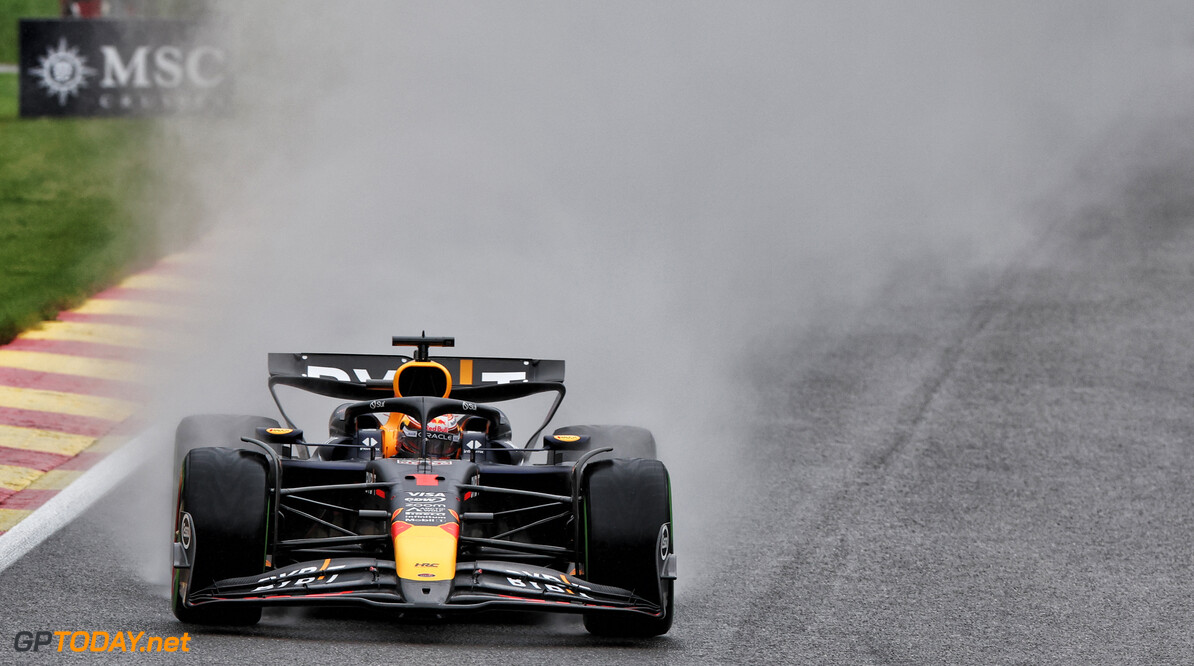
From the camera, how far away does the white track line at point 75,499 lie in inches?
308

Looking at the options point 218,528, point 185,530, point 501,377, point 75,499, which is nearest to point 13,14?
point 75,499

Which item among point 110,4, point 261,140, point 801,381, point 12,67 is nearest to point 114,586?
point 801,381

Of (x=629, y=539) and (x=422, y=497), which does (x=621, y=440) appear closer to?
(x=629, y=539)

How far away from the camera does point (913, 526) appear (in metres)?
9.21

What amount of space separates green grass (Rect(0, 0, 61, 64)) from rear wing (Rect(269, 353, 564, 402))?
840 inches

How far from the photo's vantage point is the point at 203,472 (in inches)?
258

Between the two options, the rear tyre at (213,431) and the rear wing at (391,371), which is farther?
the rear wing at (391,371)

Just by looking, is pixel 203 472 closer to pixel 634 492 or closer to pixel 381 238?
pixel 634 492

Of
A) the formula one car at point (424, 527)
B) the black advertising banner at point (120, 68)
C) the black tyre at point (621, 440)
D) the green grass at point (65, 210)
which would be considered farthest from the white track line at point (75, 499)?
the black advertising banner at point (120, 68)

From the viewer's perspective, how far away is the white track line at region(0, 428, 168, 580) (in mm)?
7827

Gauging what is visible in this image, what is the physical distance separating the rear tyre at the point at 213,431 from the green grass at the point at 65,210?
5.22 metres

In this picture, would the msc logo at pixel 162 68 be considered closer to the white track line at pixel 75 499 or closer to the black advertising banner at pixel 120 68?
the black advertising banner at pixel 120 68

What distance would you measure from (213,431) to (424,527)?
79.3 inches

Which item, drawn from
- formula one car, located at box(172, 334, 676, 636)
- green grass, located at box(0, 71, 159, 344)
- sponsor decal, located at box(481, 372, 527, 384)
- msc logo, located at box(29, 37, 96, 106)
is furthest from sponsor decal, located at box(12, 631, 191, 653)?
msc logo, located at box(29, 37, 96, 106)
